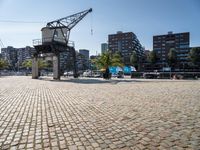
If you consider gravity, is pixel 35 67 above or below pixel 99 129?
above

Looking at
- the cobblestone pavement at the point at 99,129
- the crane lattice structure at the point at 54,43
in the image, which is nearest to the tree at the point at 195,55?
the crane lattice structure at the point at 54,43

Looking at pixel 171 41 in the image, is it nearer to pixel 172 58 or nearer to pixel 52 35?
pixel 172 58

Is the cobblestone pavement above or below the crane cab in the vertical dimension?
below

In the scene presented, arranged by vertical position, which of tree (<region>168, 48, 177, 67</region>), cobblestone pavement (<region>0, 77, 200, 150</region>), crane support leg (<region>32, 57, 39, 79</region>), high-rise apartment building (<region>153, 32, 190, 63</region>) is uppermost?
high-rise apartment building (<region>153, 32, 190, 63</region>)

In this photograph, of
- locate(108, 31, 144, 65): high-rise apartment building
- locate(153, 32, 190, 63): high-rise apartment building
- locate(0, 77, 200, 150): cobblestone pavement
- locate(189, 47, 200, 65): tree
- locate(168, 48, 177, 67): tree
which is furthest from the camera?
locate(108, 31, 144, 65): high-rise apartment building

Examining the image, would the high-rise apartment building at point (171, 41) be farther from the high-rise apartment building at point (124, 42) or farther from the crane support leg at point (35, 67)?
the crane support leg at point (35, 67)

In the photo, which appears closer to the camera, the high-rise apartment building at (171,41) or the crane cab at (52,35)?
the crane cab at (52,35)

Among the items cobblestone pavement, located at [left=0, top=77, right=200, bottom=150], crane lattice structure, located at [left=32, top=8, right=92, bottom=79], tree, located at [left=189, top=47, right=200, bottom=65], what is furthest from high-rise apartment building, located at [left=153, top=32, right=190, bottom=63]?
cobblestone pavement, located at [left=0, top=77, right=200, bottom=150]

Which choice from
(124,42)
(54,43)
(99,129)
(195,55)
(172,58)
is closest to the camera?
(99,129)

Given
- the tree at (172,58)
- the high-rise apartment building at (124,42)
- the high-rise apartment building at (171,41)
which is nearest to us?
the tree at (172,58)

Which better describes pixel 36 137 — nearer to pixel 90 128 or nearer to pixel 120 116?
pixel 90 128

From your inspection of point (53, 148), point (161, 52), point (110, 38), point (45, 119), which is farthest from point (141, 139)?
point (110, 38)

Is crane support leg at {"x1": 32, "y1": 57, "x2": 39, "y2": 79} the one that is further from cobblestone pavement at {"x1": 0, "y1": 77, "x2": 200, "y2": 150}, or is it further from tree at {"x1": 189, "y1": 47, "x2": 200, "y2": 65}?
tree at {"x1": 189, "y1": 47, "x2": 200, "y2": 65}

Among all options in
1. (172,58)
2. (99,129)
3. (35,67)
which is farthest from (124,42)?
(99,129)
